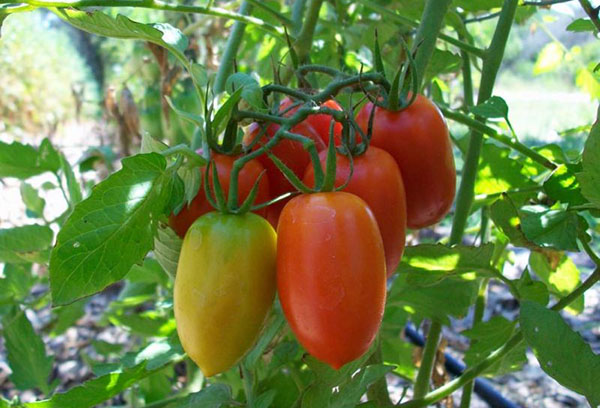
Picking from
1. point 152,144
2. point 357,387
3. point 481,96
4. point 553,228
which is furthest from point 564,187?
point 152,144

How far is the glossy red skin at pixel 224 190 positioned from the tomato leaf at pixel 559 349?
0.25 metres

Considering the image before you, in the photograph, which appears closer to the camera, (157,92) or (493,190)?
(493,190)

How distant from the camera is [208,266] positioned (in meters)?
0.43

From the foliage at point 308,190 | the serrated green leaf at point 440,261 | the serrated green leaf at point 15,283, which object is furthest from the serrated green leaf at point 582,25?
the serrated green leaf at point 15,283

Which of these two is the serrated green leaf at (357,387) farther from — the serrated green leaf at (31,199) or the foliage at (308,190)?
the serrated green leaf at (31,199)

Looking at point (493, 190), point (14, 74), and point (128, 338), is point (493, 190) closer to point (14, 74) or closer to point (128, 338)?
point (128, 338)

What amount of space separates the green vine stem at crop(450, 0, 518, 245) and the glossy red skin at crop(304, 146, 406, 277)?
261 millimetres

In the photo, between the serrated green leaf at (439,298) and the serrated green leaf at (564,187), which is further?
the serrated green leaf at (439,298)

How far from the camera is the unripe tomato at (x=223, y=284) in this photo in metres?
0.43

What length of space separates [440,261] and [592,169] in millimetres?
152

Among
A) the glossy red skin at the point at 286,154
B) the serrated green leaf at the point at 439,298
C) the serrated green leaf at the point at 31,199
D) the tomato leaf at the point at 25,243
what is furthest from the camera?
the serrated green leaf at the point at 31,199

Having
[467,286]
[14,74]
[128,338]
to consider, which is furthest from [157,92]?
[14,74]

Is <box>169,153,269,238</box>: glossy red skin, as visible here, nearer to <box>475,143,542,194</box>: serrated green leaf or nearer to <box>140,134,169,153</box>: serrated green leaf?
<box>140,134,169,153</box>: serrated green leaf

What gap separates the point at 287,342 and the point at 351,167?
0.38m
